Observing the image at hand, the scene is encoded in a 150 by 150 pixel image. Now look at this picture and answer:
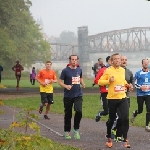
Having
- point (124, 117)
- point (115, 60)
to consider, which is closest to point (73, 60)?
point (115, 60)

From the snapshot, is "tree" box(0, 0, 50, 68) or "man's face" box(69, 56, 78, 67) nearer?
"man's face" box(69, 56, 78, 67)

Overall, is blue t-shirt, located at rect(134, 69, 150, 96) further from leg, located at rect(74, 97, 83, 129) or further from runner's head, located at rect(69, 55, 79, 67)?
runner's head, located at rect(69, 55, 79, 67)

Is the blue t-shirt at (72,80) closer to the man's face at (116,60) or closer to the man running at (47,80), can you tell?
the man's face at (116,60)

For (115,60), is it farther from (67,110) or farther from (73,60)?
(67,110)

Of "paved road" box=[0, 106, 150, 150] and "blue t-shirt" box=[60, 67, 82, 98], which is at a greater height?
"blue t-shirt" box=[60, 67, 82, 98]

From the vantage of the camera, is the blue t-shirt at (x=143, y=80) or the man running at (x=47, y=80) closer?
the blue t-shirt at (x=143, y=80)

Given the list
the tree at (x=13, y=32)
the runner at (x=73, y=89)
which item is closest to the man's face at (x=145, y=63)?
the runner at (x=73, y=89)

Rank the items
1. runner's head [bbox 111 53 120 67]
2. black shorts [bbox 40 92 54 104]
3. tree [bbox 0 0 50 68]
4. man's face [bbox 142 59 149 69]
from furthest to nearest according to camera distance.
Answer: tree [bbox 0 0 50 68] → black shorts [bbox 40 92 54 104] → man's face [bbox 142 59 149 69] → runner's head [bbox 111 53 120 67]

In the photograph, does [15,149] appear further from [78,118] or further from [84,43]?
[84,43]

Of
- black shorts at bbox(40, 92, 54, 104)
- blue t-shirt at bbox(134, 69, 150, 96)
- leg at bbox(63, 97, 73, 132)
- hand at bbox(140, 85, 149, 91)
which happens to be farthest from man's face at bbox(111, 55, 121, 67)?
black shorts at bbox(40, 92, 54, 104)

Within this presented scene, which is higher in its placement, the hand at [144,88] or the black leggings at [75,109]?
the hand at [144,88]

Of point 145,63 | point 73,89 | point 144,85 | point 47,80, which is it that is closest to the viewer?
point 73,89

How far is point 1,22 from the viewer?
188ft

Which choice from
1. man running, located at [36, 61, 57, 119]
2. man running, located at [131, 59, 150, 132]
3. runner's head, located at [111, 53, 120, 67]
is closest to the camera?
runner's head, located at [111, 53, 120, 67]
